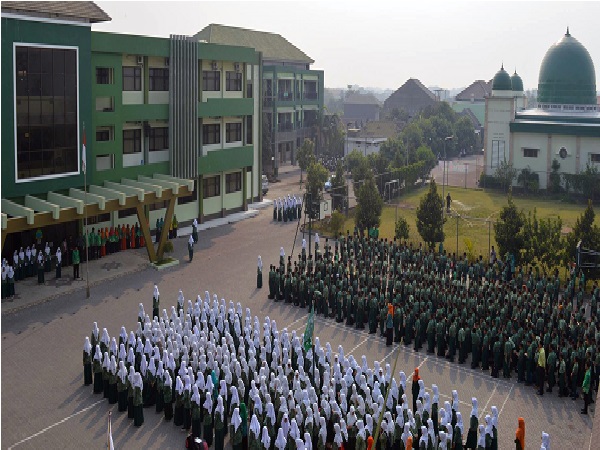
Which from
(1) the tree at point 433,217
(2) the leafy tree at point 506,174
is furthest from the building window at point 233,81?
(2) the leafy tree at point 506,174

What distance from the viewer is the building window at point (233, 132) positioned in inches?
1243

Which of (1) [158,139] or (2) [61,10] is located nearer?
(2) [61,10]

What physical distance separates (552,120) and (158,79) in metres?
26.0

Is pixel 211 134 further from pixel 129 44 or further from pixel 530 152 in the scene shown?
pixel 530 152

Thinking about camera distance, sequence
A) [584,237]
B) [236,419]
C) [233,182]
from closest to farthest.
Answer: [236,419]
[584,237]
[233,182]

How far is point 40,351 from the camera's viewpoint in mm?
16328

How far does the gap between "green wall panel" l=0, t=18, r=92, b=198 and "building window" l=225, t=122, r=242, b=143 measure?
933 centimetres

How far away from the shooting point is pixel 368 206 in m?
26.7

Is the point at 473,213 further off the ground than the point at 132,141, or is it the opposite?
the point at 132,141

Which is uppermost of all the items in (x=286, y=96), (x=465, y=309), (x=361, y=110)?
(x=361, y=110)

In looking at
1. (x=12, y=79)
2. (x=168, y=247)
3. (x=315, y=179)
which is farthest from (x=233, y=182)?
(x=12, y=79)

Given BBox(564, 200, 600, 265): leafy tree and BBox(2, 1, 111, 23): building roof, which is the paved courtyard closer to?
BBox(564, 200, 600, 265): leafy tree

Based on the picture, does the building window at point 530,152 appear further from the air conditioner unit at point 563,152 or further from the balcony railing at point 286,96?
the balcony railing at point 286,96

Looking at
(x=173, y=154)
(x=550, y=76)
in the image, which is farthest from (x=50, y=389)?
(x=550, y=76)
